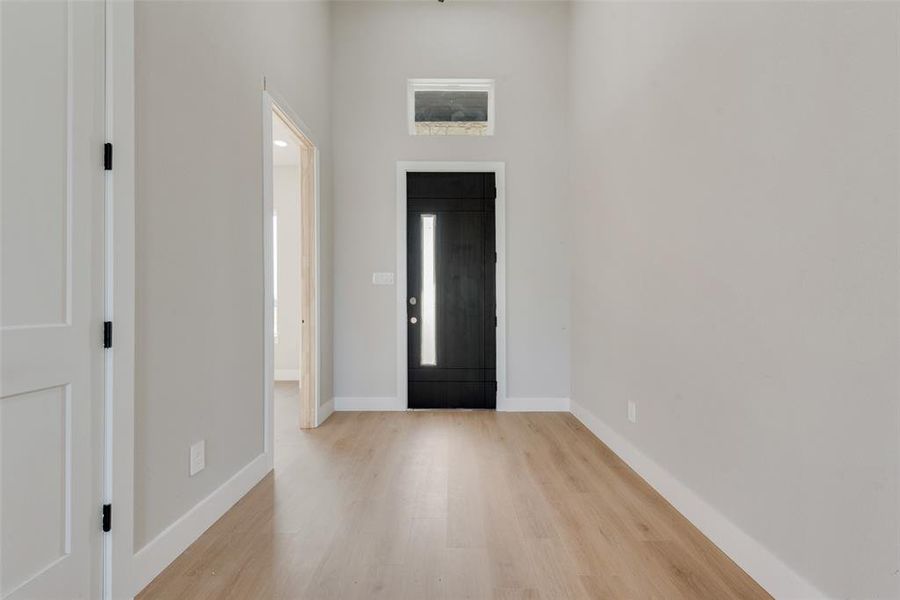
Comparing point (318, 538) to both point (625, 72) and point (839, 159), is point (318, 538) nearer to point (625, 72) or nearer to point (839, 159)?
point (839, 159)

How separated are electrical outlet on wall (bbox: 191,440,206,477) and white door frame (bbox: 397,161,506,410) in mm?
2327

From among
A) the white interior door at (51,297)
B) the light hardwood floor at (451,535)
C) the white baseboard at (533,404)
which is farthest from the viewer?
the white baseboard at (533,404)

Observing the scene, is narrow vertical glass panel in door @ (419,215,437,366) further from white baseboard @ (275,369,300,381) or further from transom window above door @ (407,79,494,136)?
white baseboard @ (275,369,300,381)

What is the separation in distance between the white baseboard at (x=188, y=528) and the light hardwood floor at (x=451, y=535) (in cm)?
4

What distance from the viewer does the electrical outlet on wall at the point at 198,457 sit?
6.54 feet

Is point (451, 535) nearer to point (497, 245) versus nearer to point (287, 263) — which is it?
point (497, 245)

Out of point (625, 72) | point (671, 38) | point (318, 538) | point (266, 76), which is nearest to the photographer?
point (318, 538)

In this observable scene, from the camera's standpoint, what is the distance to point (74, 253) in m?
1.43

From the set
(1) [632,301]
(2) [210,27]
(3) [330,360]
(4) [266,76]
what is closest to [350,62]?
(4) [266,76]

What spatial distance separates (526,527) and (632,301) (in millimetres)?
1521

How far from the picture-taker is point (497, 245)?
4.32 metres

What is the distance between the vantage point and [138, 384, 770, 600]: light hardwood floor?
1.66 m

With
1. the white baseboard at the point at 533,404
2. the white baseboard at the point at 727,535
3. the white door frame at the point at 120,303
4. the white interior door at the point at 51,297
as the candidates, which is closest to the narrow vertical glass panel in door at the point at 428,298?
the white baseboard at the point at 533,404

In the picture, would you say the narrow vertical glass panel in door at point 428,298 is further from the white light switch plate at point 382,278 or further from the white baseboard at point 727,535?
the white baseboard at point 727,535
